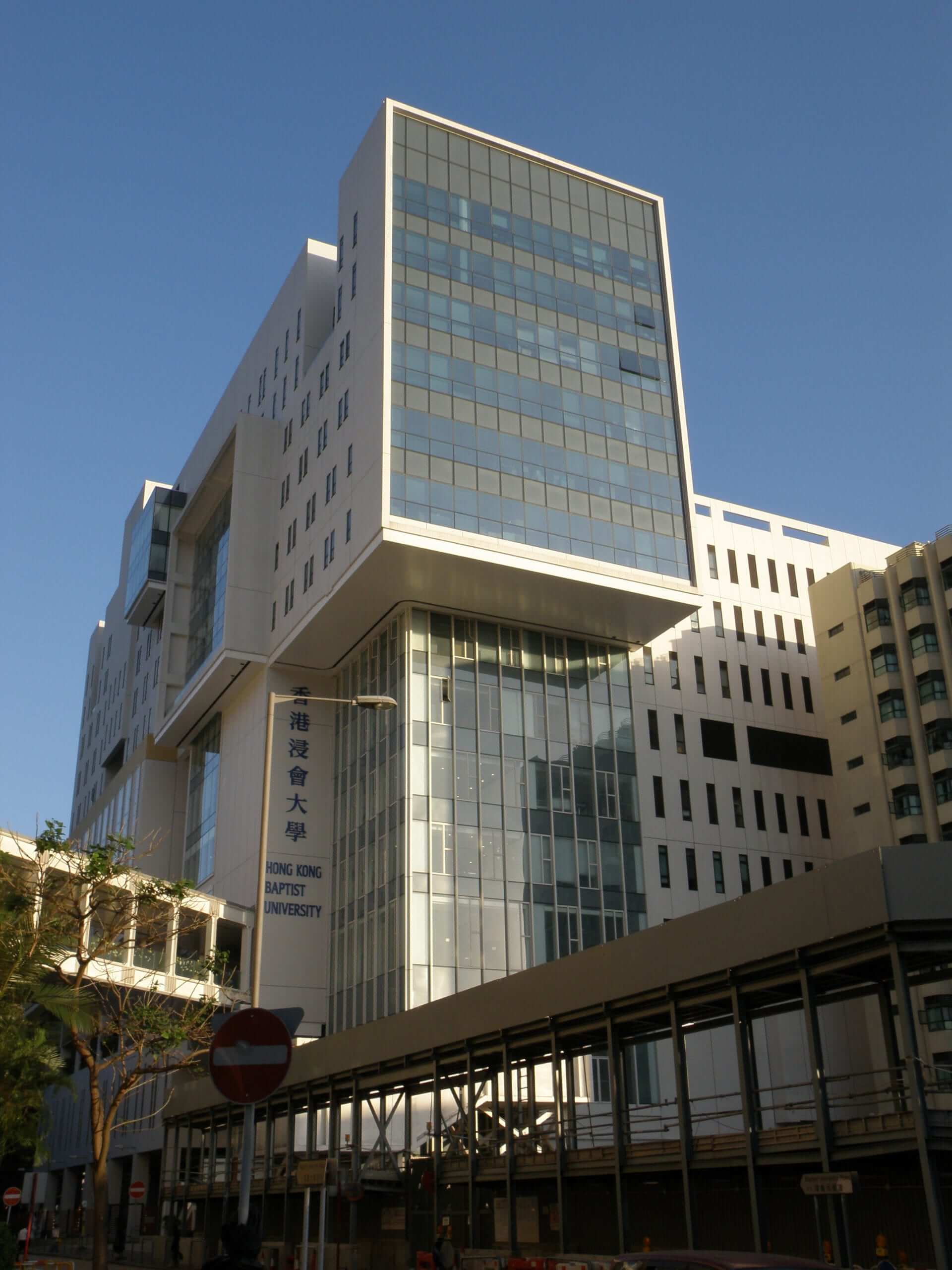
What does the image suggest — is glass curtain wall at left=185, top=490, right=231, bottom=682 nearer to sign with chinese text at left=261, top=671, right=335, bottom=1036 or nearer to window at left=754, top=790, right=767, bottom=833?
sign with chinese text at left=261, top=671, right=335, bottom=1036

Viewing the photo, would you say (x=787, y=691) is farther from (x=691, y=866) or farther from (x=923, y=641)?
(x=691, y=866)

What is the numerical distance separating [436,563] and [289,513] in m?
13.8

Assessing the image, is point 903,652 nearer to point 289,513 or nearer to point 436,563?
point 436,563

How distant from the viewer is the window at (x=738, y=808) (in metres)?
61.7

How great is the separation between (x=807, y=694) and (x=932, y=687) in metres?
7.19

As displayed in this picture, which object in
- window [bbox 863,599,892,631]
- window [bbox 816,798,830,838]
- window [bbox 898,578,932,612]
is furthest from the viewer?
window [bbox 863,599,892,631]

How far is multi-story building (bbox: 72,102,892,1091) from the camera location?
51312 millimetres

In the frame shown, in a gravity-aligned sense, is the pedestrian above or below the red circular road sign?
below

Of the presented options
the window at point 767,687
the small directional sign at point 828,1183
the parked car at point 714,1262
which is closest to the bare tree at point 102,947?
the small directional sign at point 828,1183

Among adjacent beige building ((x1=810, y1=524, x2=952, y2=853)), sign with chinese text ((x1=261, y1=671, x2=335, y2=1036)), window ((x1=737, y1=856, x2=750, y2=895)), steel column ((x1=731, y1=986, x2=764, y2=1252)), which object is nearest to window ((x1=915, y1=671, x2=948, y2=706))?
adjacent beige building ((x1=810, y1=524, x2=952, y2=853))

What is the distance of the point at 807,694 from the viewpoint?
68062 millimetres

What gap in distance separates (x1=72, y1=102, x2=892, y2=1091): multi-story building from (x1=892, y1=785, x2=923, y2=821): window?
4.26 m

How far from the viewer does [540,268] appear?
57031 mm

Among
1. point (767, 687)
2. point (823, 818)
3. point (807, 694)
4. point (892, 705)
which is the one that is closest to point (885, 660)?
point (892, 705)
